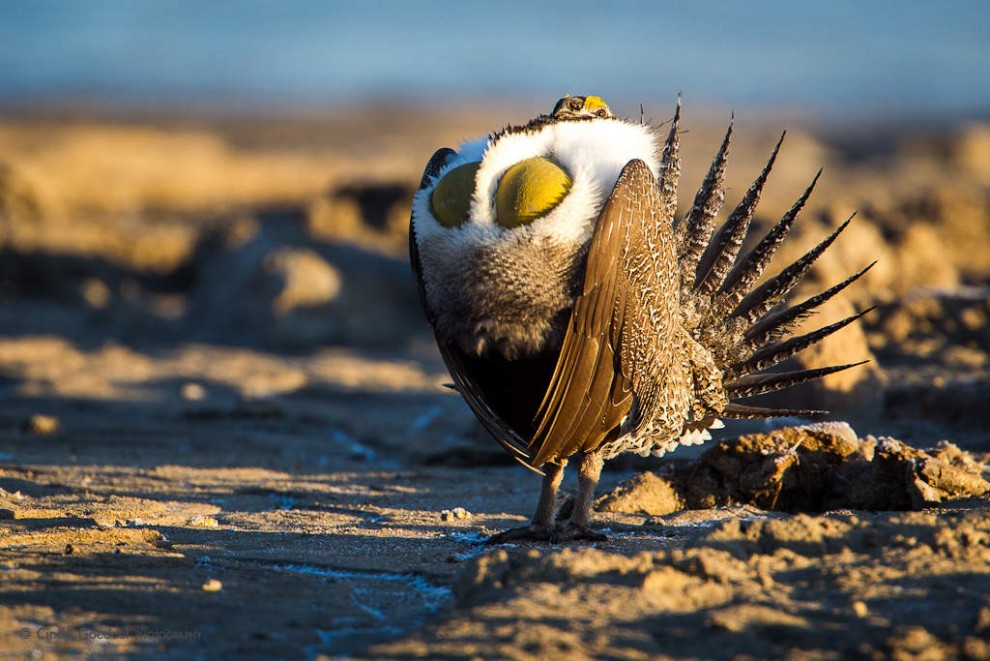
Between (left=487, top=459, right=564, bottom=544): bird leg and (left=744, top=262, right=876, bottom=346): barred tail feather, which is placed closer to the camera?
(left=487, top=459, right=564, bottom=544): bird leg

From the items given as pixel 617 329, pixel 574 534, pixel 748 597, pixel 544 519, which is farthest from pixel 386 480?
pixel 748 597

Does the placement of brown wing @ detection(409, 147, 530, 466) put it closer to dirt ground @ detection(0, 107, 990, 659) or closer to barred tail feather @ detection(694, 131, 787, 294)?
dirt ground @ detection(0, 107, 990, 659)

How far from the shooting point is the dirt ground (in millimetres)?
2879

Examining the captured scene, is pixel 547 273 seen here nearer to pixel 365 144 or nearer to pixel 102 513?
pixel 102 513

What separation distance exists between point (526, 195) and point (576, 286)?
1.09 feet

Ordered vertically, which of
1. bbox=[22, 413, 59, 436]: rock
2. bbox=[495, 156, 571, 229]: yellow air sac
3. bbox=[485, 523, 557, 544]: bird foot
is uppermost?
bbox=[495, 156, 571, 229]: yellow air sac

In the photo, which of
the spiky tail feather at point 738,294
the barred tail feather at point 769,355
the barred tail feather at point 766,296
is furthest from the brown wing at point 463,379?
the barred tail feather at point 766,296

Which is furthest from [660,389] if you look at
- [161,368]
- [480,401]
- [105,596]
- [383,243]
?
[383,243]

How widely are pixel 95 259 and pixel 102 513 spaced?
9735 millimetres

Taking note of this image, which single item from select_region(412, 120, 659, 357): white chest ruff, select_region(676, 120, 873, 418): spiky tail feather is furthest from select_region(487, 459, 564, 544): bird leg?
select_region(676, 120, 873, 418): spiky tail feather

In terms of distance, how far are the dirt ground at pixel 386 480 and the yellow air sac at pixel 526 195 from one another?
1016 mm

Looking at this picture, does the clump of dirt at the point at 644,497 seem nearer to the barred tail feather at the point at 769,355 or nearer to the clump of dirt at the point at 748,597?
the barred tail feather at the point at 769,355

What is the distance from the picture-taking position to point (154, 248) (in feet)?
46.0

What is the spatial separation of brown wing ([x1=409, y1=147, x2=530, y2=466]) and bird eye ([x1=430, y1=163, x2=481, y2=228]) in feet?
0.94
